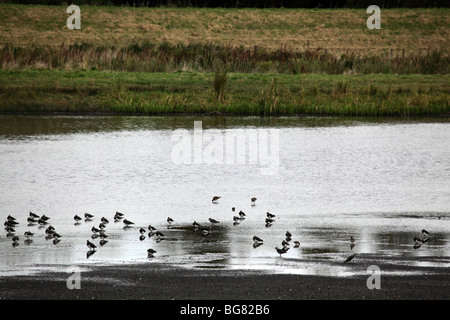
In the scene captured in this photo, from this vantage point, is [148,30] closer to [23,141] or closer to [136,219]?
[23,141]

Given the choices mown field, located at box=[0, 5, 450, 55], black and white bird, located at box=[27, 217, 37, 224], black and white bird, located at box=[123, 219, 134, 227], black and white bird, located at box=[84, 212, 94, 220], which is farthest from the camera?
mown field, located at box=[0, 5, 450, 55]

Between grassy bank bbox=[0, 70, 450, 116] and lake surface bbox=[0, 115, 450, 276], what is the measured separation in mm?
3692

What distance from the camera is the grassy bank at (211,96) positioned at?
33125mm

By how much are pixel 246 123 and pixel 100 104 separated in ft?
22.4

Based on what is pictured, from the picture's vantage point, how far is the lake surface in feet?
37.6

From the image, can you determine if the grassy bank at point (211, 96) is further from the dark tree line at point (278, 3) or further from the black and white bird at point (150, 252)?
the dark tree line at point (278, 3)

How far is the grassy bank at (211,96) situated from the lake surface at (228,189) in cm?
369

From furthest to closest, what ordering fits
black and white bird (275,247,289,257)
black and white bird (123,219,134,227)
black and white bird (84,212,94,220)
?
black and white bird (84,212,94,220) < black and white bird (123,219,134,227) < black and white bird (275,247,289,257)

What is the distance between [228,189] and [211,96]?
17.6m

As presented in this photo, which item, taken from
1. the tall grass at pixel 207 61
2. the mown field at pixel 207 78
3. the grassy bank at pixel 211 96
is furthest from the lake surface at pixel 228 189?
the tall grass at pixel 207 61

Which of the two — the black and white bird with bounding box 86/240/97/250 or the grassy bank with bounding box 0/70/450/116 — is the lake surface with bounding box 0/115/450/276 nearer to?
the black and white bird with bounding box 86/240/97/250

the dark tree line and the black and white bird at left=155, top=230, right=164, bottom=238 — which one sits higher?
the dark tree line

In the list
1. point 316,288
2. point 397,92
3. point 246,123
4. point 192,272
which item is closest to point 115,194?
point 192,272

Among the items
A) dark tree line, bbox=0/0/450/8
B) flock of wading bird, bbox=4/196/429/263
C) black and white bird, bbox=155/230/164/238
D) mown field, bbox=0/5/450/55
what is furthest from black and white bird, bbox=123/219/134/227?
dark tree line, bbox=0/0/450/8
